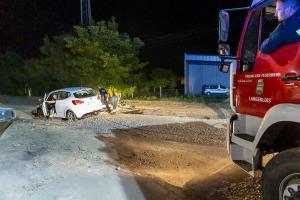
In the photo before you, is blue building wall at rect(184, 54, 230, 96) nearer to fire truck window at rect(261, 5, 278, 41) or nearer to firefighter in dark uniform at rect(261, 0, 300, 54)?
fire truck window at rect(261, 5, 278, 41)

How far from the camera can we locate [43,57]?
42438mm

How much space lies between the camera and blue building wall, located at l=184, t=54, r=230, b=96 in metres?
39.4

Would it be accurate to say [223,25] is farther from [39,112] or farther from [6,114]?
[39,112]

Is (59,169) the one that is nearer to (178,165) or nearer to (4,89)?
(178,165)

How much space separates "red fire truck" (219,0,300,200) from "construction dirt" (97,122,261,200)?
148 centimetres

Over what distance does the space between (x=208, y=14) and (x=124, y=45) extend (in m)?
18.2

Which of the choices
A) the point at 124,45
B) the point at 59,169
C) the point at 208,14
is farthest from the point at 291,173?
the point at 208,14

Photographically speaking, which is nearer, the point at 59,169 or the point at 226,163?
the point at 59,169

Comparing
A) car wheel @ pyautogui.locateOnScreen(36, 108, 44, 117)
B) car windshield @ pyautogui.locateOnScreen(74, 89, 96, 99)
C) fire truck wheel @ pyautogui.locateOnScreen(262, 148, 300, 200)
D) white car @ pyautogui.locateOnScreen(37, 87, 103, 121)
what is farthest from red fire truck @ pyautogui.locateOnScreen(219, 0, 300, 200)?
car wheel @ pyautogui.locateOnScreen(36, 108, 44, 117)

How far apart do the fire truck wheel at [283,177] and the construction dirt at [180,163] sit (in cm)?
205

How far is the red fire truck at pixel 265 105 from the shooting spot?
480 cm

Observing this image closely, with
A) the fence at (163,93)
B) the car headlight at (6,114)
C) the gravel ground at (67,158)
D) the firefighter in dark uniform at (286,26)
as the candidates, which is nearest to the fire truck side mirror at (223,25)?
the firefighter in dark uniform at (286,26)

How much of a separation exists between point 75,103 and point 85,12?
13.3 m

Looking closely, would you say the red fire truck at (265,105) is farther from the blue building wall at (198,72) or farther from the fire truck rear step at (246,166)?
the blue building wall at (198,72)
